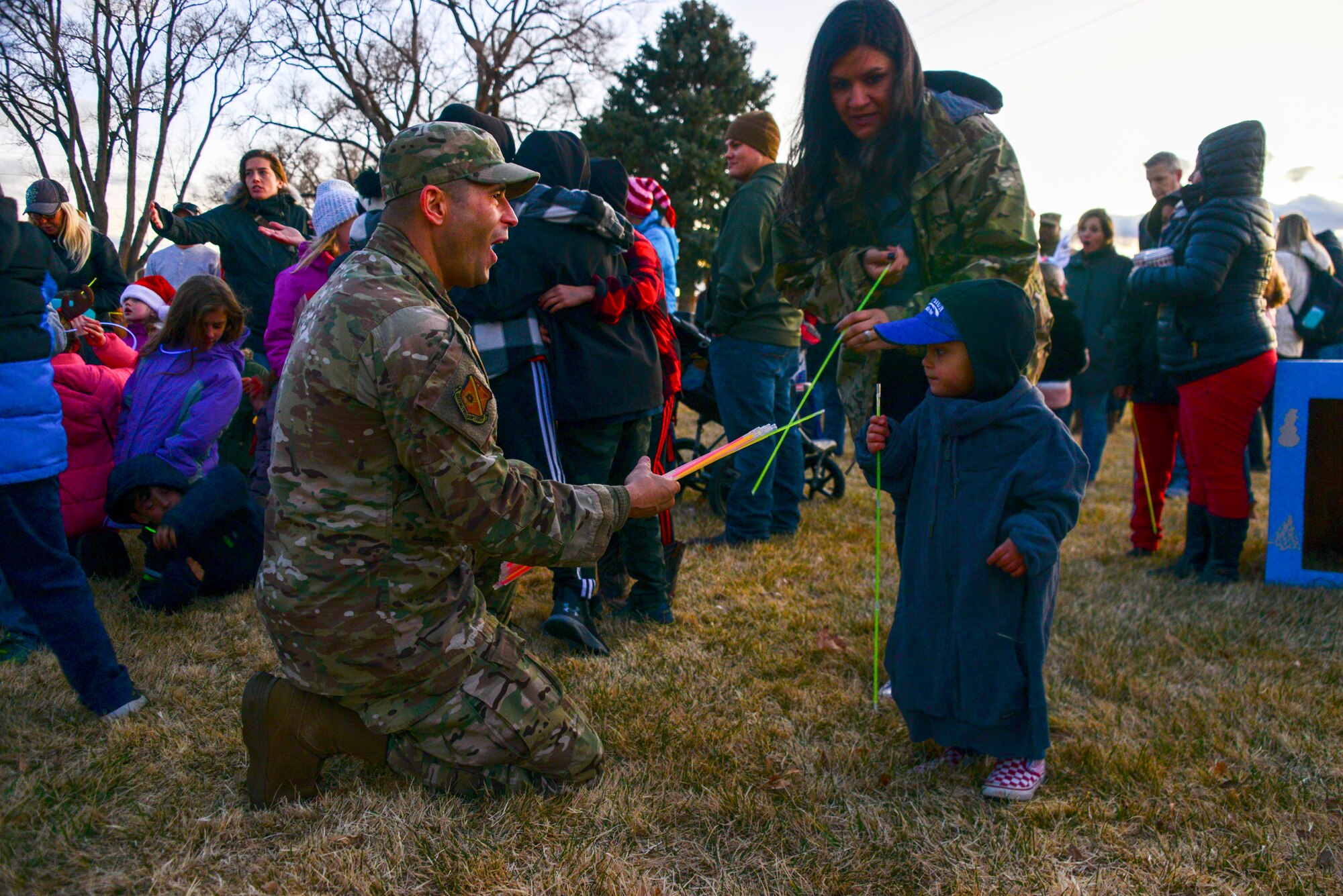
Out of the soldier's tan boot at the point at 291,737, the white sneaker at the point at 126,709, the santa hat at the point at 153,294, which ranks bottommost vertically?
the white sneaker at the point at 126,709

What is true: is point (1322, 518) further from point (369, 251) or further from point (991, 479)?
point (369, 251)

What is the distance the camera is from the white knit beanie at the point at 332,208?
4.82 m

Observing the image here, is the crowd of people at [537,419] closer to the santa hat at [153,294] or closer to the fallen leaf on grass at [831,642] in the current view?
the santa hat at [153,294]

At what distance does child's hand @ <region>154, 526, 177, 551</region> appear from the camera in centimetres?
421

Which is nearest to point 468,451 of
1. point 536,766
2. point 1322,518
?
point 536,766

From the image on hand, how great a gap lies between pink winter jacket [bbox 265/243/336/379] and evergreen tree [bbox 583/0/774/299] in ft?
63.4

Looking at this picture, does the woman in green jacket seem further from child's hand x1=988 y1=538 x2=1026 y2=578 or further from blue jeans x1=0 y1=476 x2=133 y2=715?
child's hand x1=988 y1=538 x2=1026 y2=578

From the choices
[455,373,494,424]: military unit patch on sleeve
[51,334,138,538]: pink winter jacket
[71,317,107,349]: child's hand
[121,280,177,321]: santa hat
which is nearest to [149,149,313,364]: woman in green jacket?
[121,280,177,321]: santa hat

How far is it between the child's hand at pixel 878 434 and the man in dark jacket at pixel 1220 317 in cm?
274

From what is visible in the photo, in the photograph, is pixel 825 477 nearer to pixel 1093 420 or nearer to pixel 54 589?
pixel 1093 420

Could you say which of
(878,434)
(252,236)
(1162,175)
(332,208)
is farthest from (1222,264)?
(252,236)

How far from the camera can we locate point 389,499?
2.38 m

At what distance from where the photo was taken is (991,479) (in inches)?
104

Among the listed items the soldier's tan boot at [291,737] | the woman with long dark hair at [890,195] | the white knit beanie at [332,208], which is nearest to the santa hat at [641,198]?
the white knit beanie at [332,208]
